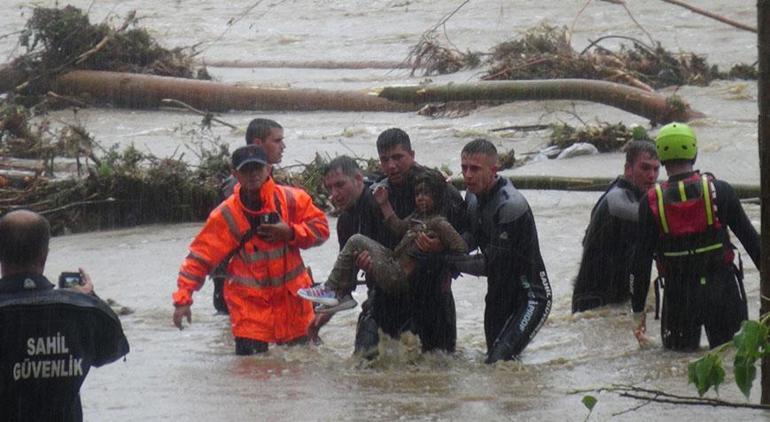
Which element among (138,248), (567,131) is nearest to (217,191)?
(138,248)

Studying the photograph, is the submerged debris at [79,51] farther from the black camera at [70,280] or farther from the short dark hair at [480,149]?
the black camera at [70,280]

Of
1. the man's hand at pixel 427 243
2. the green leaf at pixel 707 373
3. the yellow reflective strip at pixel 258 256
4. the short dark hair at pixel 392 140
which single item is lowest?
the yellow reflective strip at pixel 258 256

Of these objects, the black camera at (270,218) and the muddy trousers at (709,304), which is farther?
the black camera at (270,218)

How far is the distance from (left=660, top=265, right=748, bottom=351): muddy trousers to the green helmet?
2.14 feet

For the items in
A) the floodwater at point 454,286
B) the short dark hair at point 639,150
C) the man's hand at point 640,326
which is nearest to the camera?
the floodwater at point 454,286

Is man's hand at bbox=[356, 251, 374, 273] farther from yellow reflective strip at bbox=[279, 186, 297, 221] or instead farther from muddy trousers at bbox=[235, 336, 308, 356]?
muddy trousers at bbox=[235, 336, 308, 356]

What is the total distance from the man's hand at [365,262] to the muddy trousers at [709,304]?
1.62 metres

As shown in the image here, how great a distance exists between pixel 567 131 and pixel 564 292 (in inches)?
185

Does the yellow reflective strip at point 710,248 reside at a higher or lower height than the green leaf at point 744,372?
lower

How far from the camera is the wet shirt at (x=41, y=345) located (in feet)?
15.1

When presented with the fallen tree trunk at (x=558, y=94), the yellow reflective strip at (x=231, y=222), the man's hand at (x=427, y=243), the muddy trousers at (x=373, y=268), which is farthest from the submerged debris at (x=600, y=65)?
the man's hand at (x=427, y=243)

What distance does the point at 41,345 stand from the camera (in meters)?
4.60

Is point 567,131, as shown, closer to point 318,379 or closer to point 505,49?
point 505,49

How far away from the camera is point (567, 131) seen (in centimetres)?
1496
